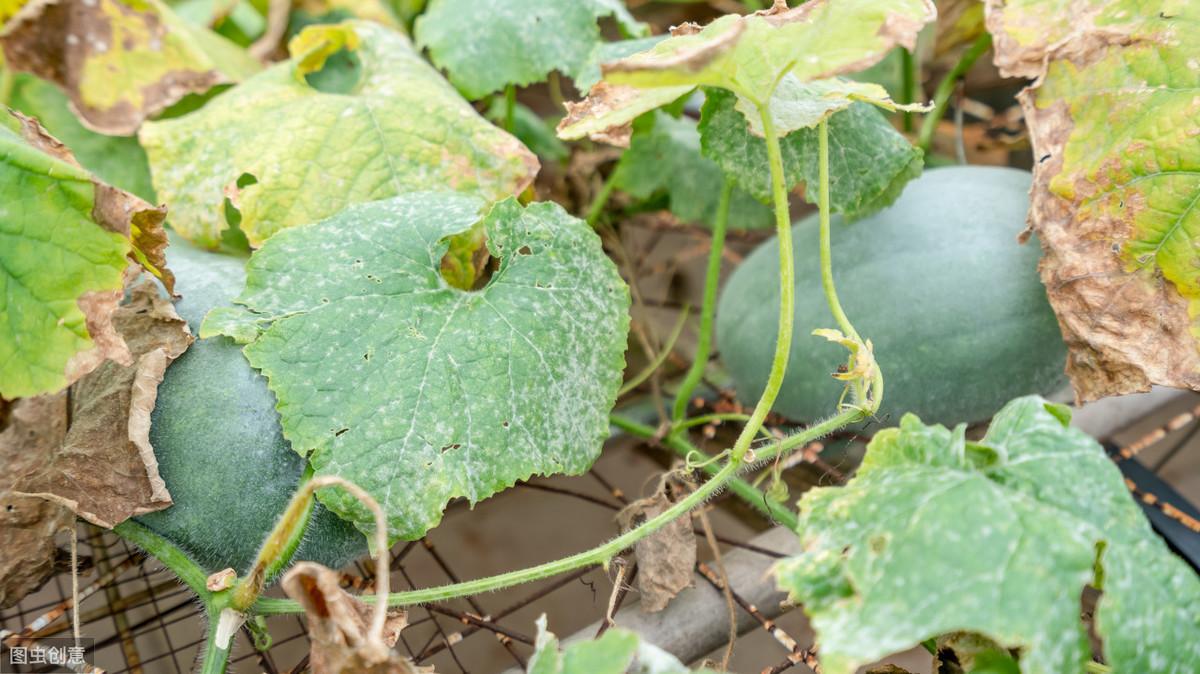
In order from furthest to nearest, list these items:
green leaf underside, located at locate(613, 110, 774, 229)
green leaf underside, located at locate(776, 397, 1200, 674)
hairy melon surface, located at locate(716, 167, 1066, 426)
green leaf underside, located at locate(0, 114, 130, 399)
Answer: green leaf underside, located at locate(613, 110, 774, 229) → hairy melon surface, located at locate(716, 167, 1066, 426) → green leaf underside, located at locate(0, 114, 130, 399) → green leaf underside, located at locate(776, 397, 1200, 674)

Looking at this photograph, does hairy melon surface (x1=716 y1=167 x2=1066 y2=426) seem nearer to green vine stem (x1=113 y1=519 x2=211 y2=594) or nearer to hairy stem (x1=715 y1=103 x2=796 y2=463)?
hairy stem (x1=715 y1=103 x2=796 y2=463)

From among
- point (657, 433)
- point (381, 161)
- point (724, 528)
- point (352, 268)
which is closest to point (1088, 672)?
point (657, 433)

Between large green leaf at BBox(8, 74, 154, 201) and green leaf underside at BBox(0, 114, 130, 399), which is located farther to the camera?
large green leaf at BBox(8, 74, 154, 201)

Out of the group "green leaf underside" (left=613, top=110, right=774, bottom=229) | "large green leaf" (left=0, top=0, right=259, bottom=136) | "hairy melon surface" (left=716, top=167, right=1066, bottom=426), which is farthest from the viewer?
"green leaf underside" (left=613, top=110, right=774, bottom=229)

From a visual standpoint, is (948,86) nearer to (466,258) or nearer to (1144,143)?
(1144,143)

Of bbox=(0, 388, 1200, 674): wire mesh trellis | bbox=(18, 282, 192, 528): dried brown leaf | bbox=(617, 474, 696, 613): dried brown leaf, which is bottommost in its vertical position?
bbox=(0, 388, 1200, 674): wire mesh trellis

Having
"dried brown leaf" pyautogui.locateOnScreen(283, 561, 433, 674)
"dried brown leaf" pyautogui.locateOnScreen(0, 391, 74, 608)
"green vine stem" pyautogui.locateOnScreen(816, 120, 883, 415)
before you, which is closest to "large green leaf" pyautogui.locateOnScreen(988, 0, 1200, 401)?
"green vine stem" pyautogui.locateOnScreen(816, 120, 883, 415)

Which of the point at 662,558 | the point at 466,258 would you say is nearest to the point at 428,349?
the point at 466,258

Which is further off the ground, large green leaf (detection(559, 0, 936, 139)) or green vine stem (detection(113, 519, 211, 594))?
large green leaf (detection(559, 0, 936, 139))
